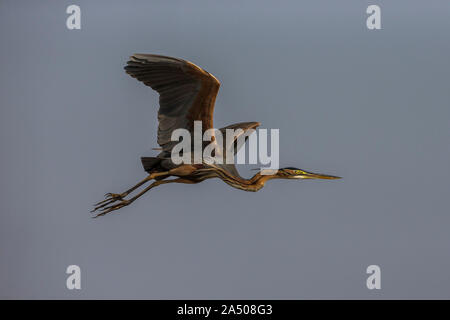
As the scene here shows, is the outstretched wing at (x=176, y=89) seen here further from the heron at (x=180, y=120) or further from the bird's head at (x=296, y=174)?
the bird's head at (x=296, y=174)

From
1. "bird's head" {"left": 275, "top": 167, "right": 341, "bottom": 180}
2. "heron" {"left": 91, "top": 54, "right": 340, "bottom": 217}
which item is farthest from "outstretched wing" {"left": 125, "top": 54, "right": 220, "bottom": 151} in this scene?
"bird's head" {"left": 275, "top": 167, "right": 341, "bottom": 180}

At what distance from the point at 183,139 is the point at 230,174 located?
659 millimetres

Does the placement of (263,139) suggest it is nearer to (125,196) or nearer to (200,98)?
(200,98)

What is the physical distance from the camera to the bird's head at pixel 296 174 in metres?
8.95

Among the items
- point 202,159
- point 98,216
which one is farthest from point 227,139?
point 98,216

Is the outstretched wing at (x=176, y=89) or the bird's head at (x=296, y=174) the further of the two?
the bird's head at (x=296, y=174)

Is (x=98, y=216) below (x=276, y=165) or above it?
below

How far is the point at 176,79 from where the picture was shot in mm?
8406

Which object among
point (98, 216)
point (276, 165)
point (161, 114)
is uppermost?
point (161, 114)

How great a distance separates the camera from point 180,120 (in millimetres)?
8664

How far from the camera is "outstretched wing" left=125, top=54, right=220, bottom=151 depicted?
8.23 meters

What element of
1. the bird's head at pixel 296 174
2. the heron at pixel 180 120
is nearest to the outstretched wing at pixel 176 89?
the heron at pixel 180 120

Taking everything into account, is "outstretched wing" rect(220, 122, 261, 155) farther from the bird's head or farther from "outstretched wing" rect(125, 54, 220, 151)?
the bird's head

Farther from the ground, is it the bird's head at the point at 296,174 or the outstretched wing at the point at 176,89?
the outstretched wing at the point at 176,89
